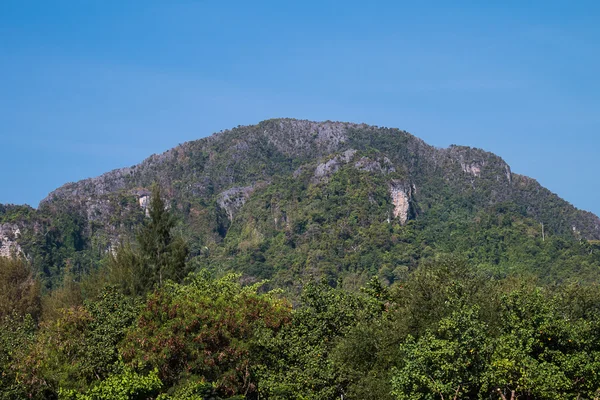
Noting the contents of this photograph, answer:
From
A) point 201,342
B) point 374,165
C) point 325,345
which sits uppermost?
point 374,165

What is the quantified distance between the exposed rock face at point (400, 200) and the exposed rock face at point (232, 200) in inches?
1849

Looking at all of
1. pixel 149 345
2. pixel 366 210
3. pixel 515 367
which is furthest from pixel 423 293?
pixel 366 210

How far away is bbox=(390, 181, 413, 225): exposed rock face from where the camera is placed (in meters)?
152

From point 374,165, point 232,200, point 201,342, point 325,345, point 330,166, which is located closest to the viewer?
point 201,342

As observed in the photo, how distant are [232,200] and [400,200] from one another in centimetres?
5263

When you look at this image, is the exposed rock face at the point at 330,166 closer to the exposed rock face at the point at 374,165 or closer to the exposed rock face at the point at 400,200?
the exposed rock face at the point at 374,165

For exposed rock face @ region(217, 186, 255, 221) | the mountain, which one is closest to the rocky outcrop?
the mountain

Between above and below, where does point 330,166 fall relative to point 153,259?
above

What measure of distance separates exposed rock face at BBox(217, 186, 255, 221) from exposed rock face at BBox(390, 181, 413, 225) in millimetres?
46968

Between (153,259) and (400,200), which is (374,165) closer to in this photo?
(400,200)

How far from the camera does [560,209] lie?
611ft

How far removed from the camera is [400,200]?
154625mm

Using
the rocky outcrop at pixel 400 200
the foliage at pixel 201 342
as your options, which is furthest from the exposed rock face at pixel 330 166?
the foliage at pixel 201 342

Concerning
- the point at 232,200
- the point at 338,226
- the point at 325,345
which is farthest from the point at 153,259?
the point at 232,200
